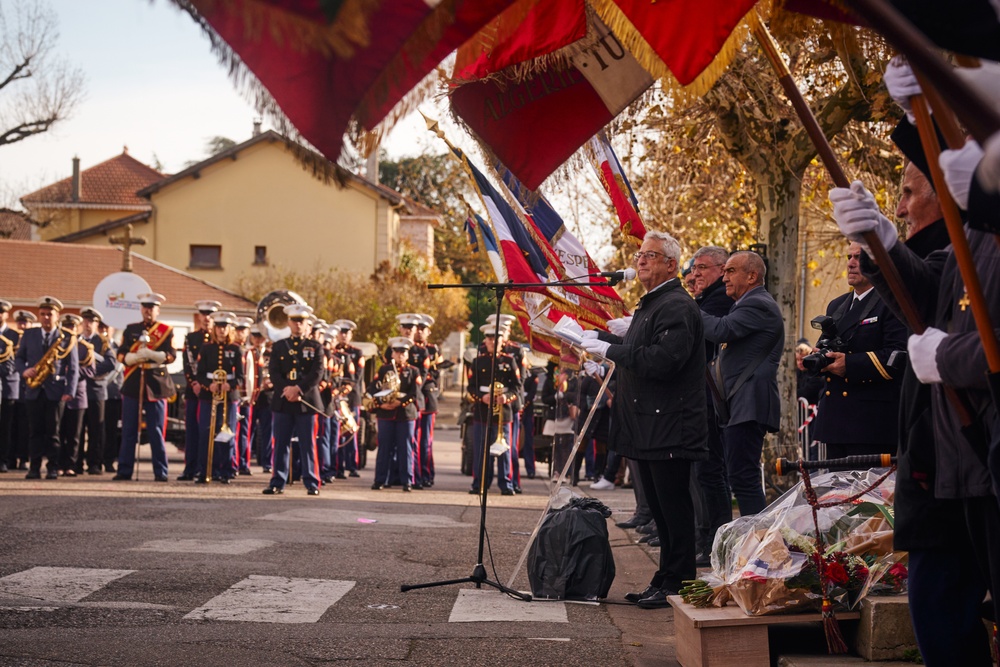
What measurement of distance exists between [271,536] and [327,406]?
25.4ft

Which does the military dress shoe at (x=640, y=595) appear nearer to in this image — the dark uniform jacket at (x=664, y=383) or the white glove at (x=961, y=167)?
the dark uniform jacket at (x=664, y=383)

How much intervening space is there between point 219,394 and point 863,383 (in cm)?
1158

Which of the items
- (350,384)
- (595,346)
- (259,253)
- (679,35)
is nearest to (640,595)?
(595,346)

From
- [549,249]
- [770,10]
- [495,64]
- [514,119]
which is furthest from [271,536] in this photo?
[770,10]

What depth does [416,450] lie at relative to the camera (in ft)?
59.4

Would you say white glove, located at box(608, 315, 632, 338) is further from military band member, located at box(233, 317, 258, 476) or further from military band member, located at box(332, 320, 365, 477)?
military band member, located at box(332, 320, 365, 477)

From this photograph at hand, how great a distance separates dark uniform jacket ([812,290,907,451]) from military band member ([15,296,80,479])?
12.5 meters

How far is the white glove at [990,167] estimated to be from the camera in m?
2.64

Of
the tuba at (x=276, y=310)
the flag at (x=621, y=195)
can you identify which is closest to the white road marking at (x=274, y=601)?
the flag at (x=621, y=195)

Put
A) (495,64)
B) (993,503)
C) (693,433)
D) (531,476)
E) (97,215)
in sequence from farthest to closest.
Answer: (97,215) < (531,476) < (693,433) < (495,64) < (993,503)

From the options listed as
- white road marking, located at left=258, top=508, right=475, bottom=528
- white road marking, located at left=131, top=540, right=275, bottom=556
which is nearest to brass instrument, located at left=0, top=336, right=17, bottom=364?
white road marking, located at left=258, top=508, right=475, bottom=528

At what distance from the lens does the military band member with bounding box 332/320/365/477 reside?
19672 mm

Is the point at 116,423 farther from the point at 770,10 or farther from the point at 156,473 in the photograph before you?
the point at 770,10

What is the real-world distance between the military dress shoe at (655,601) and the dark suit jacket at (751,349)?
1296mm
